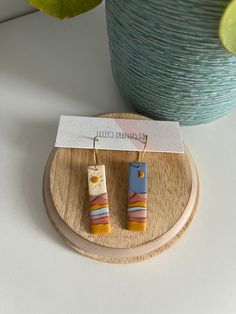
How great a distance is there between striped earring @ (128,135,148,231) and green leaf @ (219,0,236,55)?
16 centimetres

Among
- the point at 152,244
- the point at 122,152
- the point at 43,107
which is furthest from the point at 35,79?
the point at 152,244

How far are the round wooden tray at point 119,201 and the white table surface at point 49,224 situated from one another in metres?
0.02

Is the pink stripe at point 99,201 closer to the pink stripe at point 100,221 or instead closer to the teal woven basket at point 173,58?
the pink stripe at point 100,221

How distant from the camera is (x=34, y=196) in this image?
44 centimetres

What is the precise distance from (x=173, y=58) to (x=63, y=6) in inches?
4.4

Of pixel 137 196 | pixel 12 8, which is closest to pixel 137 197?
pixel 137 196

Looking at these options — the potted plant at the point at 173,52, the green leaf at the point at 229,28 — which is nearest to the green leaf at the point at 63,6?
the potted plant at the point at 173,52

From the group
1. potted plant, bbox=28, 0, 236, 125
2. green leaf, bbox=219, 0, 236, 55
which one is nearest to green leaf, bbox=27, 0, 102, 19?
potted plant, bbox=28, 0, 236, 125

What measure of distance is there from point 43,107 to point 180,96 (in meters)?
0.18

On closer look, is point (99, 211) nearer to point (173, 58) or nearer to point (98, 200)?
point (98, 200)

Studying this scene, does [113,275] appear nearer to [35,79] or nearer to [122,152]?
[122,152]

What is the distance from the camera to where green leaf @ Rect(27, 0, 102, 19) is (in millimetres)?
360

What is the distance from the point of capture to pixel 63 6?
1.20 ft

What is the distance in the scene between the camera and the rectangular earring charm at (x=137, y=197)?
39 centimetres
